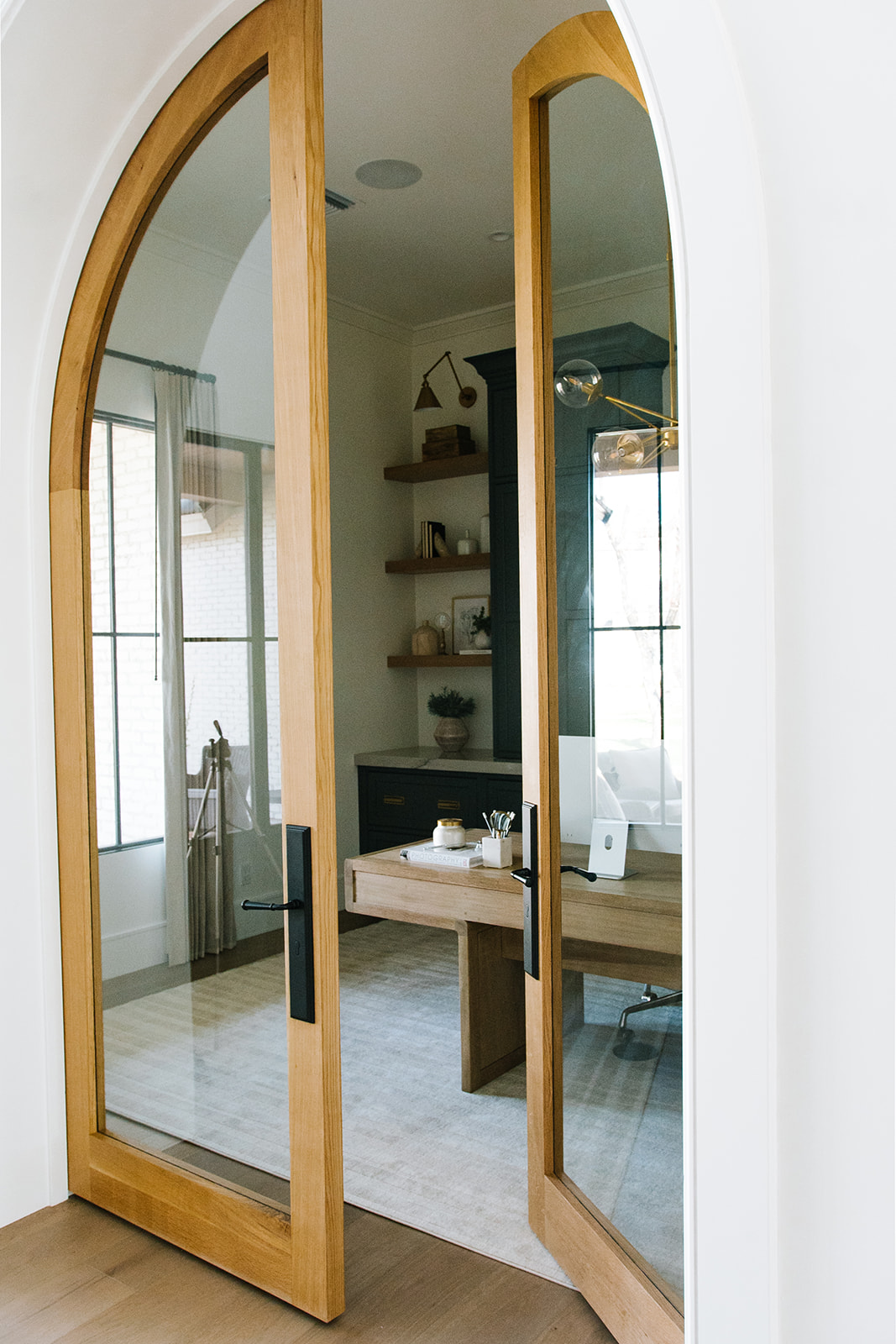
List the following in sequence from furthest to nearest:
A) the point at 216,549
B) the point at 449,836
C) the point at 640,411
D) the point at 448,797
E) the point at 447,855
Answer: the point at 448,797, the point at 449,836, the point at 447,855, the point at 216,549, the point at 640,411

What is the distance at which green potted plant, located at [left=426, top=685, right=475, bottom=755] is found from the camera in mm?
5574

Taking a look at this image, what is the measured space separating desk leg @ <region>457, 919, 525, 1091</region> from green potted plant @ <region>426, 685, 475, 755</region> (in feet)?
7.84

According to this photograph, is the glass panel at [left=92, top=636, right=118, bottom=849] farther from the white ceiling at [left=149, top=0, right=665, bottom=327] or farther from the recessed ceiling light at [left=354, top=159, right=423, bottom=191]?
the recessed ceiling light at [left=354, top=159, right=423, bottom=191]

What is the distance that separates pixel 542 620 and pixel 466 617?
3644mm

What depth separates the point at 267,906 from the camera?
6.63 ft

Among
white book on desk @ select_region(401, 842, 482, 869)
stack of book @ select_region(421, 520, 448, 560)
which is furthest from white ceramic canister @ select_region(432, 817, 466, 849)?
stack of book @ select_region(421, 520, 448, 560)

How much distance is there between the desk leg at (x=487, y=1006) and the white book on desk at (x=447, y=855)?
203 mm

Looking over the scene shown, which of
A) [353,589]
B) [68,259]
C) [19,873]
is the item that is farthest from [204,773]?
[353,589]

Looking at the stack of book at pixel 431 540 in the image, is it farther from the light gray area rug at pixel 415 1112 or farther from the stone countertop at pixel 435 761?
the light gray area rug at pixel 415 1112

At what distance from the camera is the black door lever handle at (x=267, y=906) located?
196cm

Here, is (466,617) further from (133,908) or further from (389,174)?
(133,908)

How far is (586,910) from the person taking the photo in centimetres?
206

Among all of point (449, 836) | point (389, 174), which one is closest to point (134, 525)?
point (449, 836)

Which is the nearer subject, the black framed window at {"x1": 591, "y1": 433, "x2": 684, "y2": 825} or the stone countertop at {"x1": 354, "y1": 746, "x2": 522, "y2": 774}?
the black framed window at {"x1": 591, "y1": 433, "x2": 684, "y2": 825}
